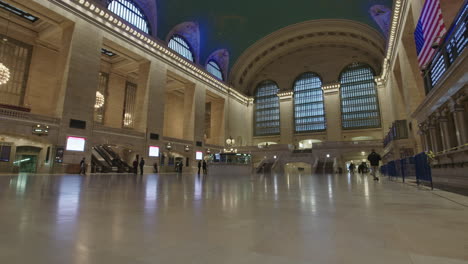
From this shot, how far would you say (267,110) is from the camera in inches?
1465

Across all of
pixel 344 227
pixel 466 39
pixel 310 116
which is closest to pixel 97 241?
pixel 344 227

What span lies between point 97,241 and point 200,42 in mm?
29487

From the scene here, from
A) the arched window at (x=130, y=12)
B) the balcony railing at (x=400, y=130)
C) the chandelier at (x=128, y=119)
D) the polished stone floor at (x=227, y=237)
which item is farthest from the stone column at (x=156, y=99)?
the polished stone floor at (x=227, y=237)

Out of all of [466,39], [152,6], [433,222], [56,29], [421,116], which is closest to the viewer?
[433,222]

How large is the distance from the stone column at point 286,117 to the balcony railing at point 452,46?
25.5 meters

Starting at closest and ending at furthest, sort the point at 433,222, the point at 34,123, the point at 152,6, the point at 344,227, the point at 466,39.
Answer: the point at 344,227, the point at 433,222, the point at 466,39, the point at 34,123, the point at 152,6

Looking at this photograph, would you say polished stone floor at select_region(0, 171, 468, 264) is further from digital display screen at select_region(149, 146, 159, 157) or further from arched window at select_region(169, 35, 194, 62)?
arched window at select_region(169, 35, 194, 62)

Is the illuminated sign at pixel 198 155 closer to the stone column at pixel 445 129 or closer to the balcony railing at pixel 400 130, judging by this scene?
the balcony railing at pixel 400 130

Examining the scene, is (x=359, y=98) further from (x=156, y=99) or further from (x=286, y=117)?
(x=156, y=99)

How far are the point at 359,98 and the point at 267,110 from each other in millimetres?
12558

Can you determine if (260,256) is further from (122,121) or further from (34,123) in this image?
(122,121)

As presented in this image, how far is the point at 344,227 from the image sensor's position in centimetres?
152

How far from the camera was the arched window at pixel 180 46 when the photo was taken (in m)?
25.4

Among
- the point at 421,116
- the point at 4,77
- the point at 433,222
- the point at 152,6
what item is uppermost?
the point at 152,6
